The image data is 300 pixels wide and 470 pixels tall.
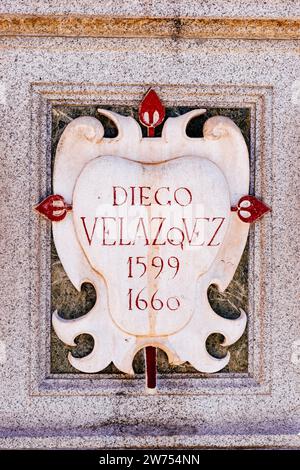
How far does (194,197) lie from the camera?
10.8ft

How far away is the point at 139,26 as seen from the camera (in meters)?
Answer: 3.29

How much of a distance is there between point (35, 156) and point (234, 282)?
3.75 ft

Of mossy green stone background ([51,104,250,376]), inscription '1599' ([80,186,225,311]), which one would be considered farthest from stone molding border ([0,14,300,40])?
inscription '1599' ([80,186,225,311])

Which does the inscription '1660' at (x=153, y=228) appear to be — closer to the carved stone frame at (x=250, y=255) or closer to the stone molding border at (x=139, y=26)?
the carved stone frame at (x=250, y=255)

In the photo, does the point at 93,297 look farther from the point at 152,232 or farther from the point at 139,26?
the point at 139,26

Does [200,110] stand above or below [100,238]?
above

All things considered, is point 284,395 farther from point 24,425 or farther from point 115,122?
point 115,122

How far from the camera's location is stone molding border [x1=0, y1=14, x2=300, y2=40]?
327cm

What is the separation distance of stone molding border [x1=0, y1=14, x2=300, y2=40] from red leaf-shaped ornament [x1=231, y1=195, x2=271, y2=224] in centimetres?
80

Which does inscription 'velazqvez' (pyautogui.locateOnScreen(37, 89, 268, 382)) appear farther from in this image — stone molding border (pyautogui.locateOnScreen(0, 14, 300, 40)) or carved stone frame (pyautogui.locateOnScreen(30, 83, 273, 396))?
stone molding border (pyautogui.locateOnScreen(0, 14, 300, 40))

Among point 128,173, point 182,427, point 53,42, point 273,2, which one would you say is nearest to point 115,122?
point 128,173

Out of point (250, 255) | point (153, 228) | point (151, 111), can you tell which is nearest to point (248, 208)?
point (250, 255)

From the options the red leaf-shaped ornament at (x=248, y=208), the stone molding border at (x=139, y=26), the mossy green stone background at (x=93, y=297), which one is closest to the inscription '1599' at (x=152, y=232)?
the red leaf-shaped ornament at (x=248, y=208)

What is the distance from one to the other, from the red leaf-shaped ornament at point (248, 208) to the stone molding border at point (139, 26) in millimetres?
797
